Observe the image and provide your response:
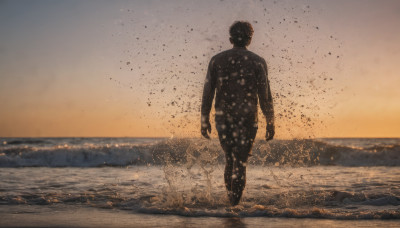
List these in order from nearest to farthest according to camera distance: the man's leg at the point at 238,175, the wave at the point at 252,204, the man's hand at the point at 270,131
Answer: the wave at the point at 252,204, the man's leg at the point at 238,175, the man's hand at the point at 270,131

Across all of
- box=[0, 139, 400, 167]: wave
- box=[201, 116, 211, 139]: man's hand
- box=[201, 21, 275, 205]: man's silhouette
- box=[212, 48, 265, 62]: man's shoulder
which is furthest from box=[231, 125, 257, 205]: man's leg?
box=[0, 139, 400, 167]: wave

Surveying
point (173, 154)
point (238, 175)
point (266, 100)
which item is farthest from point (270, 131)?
point (173, 154)

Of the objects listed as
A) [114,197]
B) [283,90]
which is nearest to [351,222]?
[283,90]

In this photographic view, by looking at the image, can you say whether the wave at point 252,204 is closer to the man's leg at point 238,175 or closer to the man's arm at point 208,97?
the man's leg at point 238,175

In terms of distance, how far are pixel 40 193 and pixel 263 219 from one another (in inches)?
148

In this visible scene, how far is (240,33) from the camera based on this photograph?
15.1 feet

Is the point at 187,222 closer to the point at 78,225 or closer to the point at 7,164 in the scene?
the point at 78,225

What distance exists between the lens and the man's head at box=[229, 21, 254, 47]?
4602mm

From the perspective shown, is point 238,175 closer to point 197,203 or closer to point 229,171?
point 229,171

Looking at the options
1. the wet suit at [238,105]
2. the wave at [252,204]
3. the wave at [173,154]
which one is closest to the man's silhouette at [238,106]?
the wet suit at [238,105]

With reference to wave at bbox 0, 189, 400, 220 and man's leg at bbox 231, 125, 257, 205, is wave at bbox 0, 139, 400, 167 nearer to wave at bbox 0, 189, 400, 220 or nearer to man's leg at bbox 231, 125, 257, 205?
wave at bbox 0, 189, 400, 220

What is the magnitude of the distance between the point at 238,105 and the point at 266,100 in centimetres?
36

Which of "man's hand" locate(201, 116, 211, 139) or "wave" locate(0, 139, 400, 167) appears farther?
"wave" locate(0, 139, 400, 167)

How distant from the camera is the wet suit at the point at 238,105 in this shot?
4.46 m
